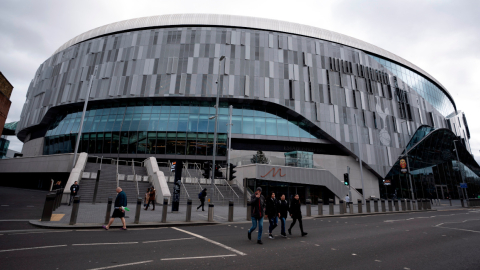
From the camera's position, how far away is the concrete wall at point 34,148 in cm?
4116

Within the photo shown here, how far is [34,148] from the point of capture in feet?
140

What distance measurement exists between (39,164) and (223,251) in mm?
32141

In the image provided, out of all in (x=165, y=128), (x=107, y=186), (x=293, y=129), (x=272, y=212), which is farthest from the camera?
(x=293, y=129)

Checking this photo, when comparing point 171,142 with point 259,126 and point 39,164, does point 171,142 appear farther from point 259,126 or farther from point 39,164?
point 39,164

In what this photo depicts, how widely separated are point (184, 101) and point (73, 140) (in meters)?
18.1

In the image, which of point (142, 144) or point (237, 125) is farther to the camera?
point (237, 125)

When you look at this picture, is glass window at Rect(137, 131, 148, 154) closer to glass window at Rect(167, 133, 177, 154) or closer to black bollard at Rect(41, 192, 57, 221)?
glass window at Rect(167, 133, 177, 154)

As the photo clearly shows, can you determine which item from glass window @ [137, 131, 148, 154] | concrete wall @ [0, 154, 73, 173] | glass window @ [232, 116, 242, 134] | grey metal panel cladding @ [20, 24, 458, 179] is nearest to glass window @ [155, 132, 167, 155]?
glass window @ [137, 131, 148, 154]

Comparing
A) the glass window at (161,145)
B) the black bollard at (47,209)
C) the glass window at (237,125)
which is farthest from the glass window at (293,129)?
the black bollard at (47,209)

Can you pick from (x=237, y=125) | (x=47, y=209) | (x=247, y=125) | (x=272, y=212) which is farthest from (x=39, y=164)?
(x=272, y=212)

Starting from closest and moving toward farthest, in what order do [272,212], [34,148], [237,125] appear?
[272,212] → [237,125] → [34,148]

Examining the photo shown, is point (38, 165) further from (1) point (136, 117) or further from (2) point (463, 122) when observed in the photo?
(2) point (463, 122)

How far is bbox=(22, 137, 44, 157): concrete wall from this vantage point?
41162 mm

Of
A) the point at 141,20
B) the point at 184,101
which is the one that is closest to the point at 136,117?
the point at 184,101
